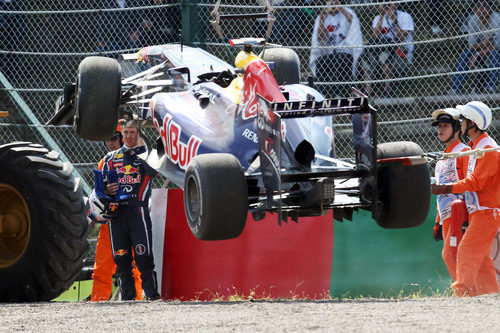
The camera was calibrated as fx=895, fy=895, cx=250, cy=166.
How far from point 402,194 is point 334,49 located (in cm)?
477

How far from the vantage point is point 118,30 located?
10.6 metres

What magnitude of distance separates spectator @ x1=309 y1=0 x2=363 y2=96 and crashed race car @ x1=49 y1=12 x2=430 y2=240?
10.6 feet

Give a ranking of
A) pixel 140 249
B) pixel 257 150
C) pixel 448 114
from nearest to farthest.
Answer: pixel 257 150
pixel 140 249
pixel 448 114

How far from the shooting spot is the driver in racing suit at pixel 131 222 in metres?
7.57

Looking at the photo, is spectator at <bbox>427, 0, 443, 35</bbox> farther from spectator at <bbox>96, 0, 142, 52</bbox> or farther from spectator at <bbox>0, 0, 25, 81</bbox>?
spectator at <bbox>0, 0, 25, 81</bbox>

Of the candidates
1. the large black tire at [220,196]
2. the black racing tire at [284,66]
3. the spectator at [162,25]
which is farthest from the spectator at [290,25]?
the large black tire at [220,196]

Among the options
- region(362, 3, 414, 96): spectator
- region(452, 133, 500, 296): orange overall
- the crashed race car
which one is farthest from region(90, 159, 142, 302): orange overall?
region(362, 3, 414, 96): spectator

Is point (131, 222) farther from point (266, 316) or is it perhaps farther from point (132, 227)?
point (266, 316)

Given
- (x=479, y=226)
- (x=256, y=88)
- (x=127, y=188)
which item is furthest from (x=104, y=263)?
(x=479, y=226)

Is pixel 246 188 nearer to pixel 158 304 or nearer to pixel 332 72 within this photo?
pixel 158 304

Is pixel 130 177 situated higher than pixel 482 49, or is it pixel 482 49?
pixel 482 49

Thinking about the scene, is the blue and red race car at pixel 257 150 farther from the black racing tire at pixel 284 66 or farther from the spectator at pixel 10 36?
the spectator at pixel 10 36

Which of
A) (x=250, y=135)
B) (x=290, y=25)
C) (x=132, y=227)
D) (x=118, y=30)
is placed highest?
(x=290, y=25)

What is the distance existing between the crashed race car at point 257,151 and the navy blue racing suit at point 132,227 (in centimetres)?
42
